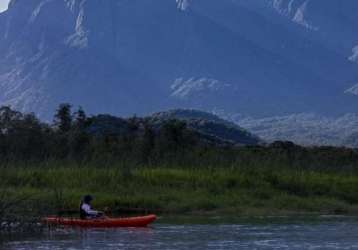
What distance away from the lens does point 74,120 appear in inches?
3127

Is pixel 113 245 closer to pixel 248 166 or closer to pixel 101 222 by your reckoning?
pixel 101 222

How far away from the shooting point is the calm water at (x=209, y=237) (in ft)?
110

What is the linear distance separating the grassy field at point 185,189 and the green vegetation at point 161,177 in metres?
0.04

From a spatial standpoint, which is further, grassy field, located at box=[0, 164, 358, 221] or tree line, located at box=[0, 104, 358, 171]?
tree line, located at box=[0, 104, 358, 171]

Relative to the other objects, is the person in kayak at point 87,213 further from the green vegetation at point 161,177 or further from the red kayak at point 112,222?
the green vegetation at point 161,177

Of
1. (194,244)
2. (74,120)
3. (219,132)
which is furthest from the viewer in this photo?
(219,132)

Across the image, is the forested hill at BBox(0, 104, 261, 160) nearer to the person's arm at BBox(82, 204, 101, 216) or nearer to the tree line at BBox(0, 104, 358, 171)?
the tree line at BBox(0, 104, 358, 171)

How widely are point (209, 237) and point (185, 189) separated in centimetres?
1283

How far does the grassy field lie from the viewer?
46.4m

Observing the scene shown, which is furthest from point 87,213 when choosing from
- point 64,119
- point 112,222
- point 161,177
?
point 64,119

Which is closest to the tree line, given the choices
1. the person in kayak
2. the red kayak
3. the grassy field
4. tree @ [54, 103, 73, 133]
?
the grassy field

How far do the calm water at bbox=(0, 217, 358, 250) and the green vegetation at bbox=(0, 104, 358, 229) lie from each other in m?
2.07

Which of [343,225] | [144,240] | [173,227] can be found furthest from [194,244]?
[343,225]

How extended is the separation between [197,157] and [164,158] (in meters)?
1.71
